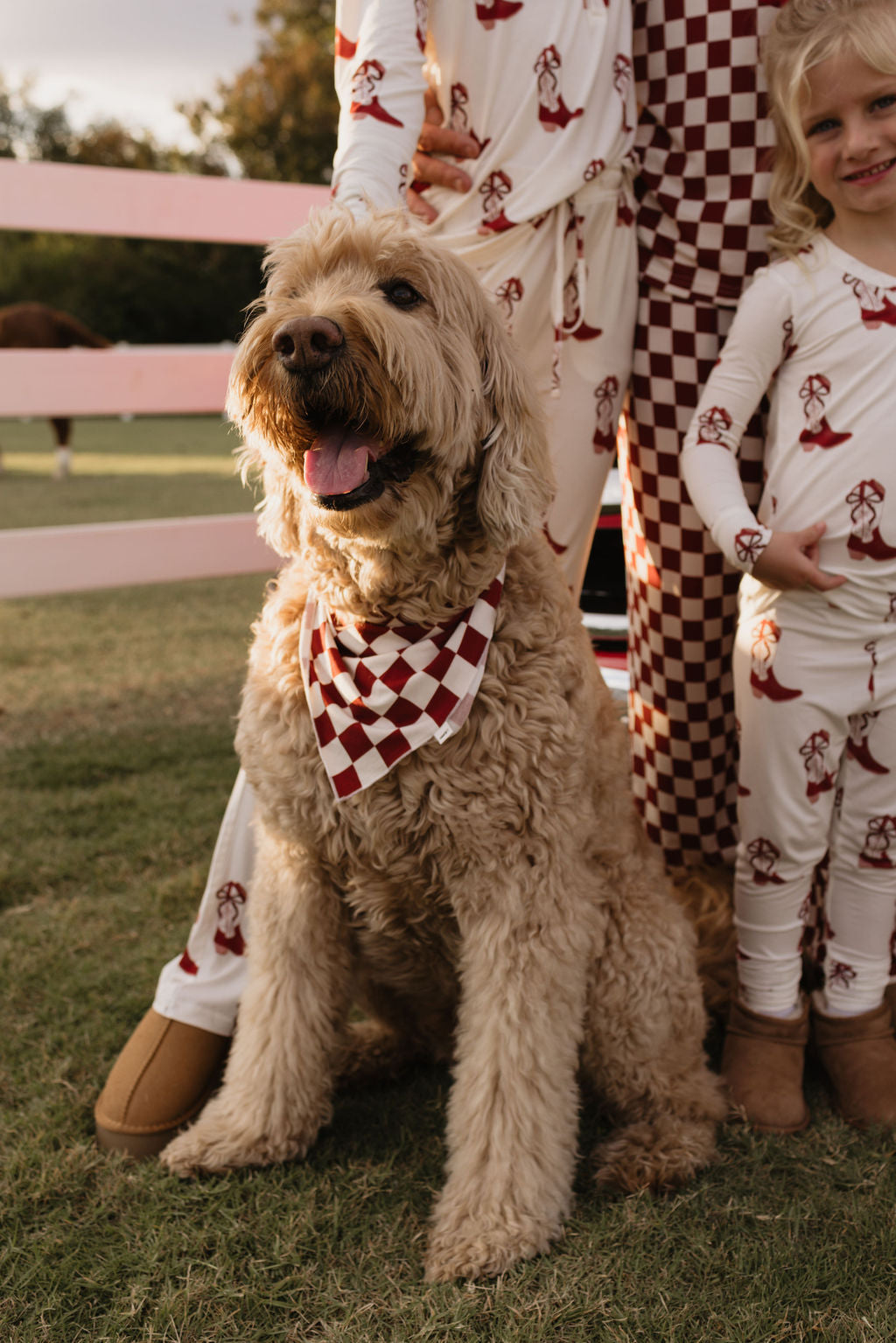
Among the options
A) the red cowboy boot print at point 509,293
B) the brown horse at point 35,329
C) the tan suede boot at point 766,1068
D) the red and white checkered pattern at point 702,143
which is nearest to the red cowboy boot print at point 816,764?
the tan suede boot at point 766,1068

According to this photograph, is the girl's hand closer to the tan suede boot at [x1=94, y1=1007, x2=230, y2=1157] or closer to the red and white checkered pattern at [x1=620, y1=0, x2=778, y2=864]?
the red and white checkered pattern at [x1=620, y1=0, x2=778, y2=864]

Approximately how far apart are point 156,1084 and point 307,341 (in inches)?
58.5

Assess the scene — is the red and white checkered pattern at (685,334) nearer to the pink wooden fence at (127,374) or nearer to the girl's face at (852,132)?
the girl's face at (852,132)

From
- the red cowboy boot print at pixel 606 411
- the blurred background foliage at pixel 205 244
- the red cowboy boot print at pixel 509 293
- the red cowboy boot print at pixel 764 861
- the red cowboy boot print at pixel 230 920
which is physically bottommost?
the blurred background foliage at pixel 205 244

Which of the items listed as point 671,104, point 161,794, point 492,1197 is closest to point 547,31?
point 671,104

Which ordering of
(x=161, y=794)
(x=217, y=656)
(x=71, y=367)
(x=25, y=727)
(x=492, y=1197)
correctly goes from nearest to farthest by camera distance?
1. (x=492, y=1197)
2. (x=161, y=794)
3. (x=71, y=367)
4. (x=25, y=727)
5. (x=217, y=656)

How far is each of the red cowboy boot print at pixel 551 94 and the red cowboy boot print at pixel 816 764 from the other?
4.27ft

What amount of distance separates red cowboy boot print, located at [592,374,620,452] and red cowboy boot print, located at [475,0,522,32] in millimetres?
708

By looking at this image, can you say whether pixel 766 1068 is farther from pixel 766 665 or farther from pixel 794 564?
pixel 794 564

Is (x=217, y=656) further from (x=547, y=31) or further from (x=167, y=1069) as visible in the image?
(x=547, y=31)

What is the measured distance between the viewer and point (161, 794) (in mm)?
3893

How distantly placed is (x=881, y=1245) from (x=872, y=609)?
1.15 meters

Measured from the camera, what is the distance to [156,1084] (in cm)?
219

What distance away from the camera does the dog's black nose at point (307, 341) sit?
1559mm
